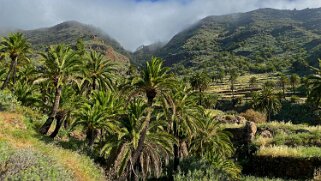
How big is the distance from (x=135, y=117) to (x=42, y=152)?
30.3 ft

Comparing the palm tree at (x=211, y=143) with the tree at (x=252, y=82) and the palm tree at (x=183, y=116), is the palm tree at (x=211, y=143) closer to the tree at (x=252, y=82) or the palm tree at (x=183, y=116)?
the palm tree at (x=183, y=116)

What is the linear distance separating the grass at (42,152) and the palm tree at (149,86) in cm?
431

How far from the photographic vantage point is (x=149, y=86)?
29719 millimetres

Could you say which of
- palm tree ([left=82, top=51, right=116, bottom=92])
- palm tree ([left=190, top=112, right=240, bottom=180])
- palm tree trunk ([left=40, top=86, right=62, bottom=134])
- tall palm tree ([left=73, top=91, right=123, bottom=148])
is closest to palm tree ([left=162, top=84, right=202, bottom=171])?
palm tree ([left=190, top=112, right=240, bottom=180])

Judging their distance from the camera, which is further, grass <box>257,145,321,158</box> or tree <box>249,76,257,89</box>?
tree <box>249,76,257,89</box>

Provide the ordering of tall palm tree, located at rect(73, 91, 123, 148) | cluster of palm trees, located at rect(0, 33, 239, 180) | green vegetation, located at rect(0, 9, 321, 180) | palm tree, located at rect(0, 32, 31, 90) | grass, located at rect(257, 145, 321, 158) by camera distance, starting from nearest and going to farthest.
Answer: green vegetation, located at rect(0, 9, 321, 180) < grass, located at rect(257, 145, 321, 158) < cluster of palm trees, located at rect(0, 33, 239, 180) < tall palm tree, located at rect(73, 91, 123, 148) < palm tree, located at rect(0, 32, 31, 90)

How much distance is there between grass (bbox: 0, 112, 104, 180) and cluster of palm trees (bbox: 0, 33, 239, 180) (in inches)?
83.8

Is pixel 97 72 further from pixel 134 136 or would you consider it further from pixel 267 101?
pixel 267 101

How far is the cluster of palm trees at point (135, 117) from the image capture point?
98.8 ft

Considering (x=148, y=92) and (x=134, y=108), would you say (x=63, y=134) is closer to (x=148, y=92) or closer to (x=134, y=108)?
(x=134, y=108)

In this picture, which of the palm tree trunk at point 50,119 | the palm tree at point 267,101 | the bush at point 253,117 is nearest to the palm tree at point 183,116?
the palm tree trunk at point 50,119

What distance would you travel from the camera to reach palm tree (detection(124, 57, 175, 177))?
97.5ft

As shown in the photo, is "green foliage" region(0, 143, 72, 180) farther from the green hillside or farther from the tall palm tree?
the tall palm tree

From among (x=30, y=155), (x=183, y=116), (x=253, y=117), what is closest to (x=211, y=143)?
(x=183, y=116)
